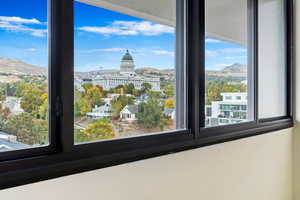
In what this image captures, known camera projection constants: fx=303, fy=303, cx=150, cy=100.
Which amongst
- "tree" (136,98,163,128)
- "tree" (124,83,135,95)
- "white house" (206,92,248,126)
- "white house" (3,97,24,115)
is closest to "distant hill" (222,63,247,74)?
"white house" (206,92,248,126)

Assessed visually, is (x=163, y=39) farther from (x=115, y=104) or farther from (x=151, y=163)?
(x=151, y=163)

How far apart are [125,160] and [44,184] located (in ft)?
1.21

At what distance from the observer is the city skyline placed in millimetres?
1078

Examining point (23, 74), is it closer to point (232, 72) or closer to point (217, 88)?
point (217, 88)

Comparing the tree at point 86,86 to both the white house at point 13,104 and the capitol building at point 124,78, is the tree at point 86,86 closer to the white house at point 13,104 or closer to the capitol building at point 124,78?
the capitol building at point 124,78

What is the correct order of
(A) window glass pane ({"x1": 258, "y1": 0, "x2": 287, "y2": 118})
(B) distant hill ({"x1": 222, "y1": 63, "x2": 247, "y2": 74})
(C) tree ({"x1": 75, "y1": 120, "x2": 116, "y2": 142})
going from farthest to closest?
(A) window glass pane ({"x1": 258, "y1": 0, "x2": 287, "y2": 118}) → (B) distant hill ({"x1": 222, "y1": 63, "x2": 247, "y2": 74}) → (C) tree ({"x1": 75, "y1": 120, "x2": 116, "y2": 142})

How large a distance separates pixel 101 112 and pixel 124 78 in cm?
22

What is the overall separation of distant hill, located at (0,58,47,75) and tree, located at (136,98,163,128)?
588 mm

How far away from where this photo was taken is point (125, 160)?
130 centimetres

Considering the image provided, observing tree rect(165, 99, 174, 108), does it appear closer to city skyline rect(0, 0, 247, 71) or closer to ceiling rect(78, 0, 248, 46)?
city skyline rect(0, 0, 247, 71)

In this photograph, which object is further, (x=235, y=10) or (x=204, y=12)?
(x=235, y=10)

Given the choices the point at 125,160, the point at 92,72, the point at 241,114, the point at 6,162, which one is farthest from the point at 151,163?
the point at 241,114

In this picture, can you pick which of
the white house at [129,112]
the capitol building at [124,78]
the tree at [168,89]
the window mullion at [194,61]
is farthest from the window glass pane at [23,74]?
the window mullion at [194,61]

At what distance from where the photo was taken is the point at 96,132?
133 centimetres
